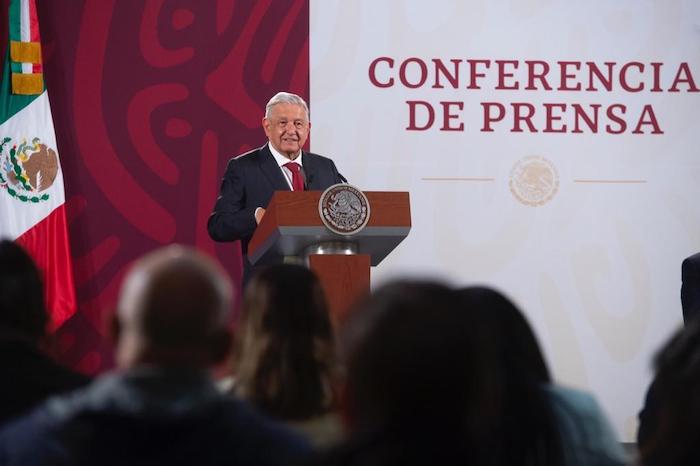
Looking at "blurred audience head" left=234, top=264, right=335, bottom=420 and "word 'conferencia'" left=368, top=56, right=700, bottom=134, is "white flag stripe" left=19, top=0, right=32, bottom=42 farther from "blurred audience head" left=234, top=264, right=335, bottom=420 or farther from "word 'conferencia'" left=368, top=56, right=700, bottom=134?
"blurred audience head" left=234, top=264, right=335, bottom=420

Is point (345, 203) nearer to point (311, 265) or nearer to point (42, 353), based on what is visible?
point (311, 265)

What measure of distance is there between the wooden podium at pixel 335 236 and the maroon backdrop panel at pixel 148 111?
8.75 feet

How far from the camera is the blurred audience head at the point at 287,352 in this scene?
7.08ft

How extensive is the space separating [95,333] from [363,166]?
1863 mm

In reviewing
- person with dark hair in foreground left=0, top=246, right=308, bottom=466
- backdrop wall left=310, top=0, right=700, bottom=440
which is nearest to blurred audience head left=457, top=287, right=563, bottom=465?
person with dark hair in foreground left=0, top=246, right=308, bottom=466

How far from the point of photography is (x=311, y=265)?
4.01 metres

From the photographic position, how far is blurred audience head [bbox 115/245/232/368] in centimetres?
140

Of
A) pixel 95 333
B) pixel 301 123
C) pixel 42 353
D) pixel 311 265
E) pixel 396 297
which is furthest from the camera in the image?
pixel 95 333

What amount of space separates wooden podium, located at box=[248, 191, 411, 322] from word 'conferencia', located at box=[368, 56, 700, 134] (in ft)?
9.30

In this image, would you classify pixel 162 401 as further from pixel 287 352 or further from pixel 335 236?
pixel 335 236

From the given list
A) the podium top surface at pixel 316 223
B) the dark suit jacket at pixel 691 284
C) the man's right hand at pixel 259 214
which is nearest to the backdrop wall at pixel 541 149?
the man's right hand at pixel 259 214

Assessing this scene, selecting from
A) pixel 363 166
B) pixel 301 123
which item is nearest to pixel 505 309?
pixel 301 123

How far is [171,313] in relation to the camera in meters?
1.40

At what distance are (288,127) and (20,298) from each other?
10.4 ft
